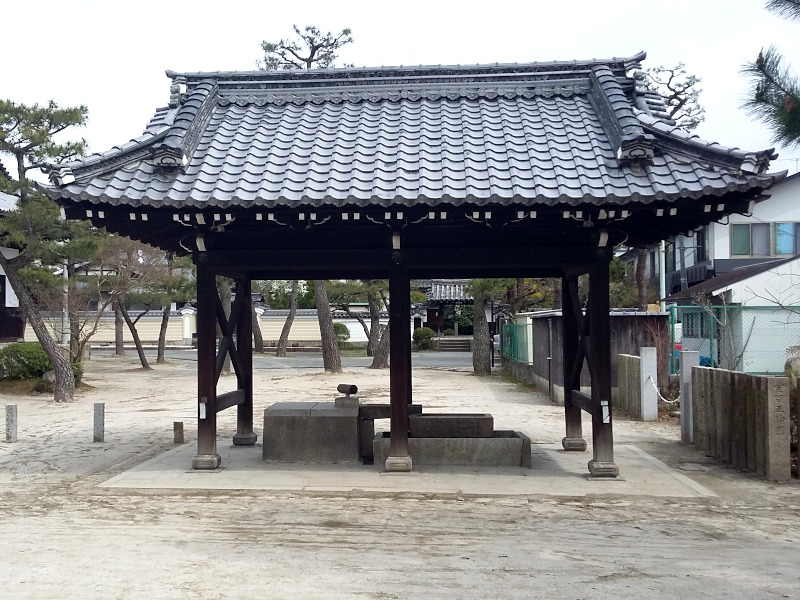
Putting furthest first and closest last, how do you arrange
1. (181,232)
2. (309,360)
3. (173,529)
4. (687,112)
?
1. (309,360)
2. (687,112)
3. (181,232)
4. (173,529)

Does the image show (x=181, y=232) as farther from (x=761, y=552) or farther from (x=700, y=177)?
(x=761, y=552)

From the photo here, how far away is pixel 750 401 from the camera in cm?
903

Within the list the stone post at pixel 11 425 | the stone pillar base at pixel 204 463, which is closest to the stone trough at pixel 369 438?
the stone pillar base at pixel 204 463

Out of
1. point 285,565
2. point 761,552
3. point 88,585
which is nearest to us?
point 88,585

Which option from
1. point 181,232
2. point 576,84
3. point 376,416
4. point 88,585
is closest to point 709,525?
point 376,416

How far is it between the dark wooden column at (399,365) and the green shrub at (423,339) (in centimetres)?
3822

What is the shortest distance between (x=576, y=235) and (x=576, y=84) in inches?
108

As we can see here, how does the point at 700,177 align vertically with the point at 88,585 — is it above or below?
above

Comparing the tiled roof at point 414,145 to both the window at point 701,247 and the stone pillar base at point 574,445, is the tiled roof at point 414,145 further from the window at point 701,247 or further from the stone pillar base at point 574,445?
the window at point 701,247

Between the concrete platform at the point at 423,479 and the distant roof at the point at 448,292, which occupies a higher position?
the distant roof at the point at 448,292

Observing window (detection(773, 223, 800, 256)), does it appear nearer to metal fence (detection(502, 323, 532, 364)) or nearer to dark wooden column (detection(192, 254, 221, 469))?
metal fence (detection(502, 323, 532, 364))

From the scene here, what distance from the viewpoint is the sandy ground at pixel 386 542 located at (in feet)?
17.0

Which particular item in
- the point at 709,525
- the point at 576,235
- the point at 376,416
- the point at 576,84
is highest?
the point at 576,84

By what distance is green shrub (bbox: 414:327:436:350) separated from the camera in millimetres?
47250
